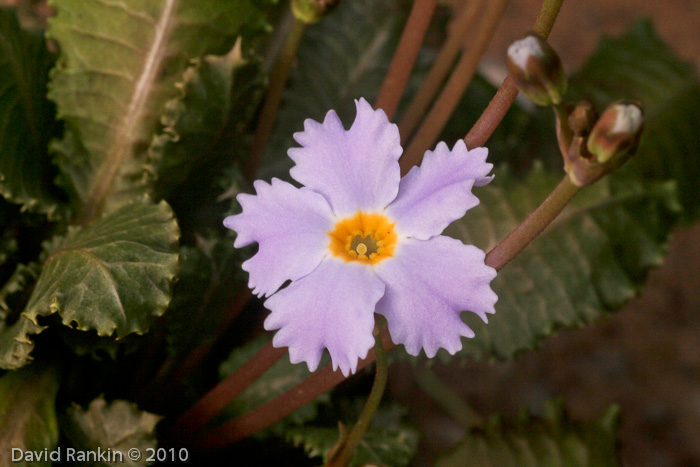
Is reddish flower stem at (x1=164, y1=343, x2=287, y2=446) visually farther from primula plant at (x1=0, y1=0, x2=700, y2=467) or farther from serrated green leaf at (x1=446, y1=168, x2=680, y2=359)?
serrated green leaf at (x1=446, y1=168, x2=680, y2=359)

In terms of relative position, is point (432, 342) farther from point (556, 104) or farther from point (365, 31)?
point (365, 31)

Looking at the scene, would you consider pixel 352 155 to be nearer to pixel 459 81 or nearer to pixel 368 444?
pixel 459 81

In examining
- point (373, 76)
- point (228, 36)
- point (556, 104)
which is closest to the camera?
point (556, 104)

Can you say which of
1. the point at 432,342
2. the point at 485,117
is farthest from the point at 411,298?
the point at 485,117

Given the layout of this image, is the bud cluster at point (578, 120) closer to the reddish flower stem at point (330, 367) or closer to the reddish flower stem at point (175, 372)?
the reddish flower stem at point (330, 367)

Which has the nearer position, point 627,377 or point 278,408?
point 278,408

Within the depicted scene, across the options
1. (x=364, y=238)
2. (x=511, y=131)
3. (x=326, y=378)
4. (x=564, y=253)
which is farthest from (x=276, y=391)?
(x=511, y=131)

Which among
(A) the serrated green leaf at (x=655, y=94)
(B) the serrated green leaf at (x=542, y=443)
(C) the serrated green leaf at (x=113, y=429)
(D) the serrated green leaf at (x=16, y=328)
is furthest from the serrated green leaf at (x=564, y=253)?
(D) the serrated green leaf at (x=16, y=328)
